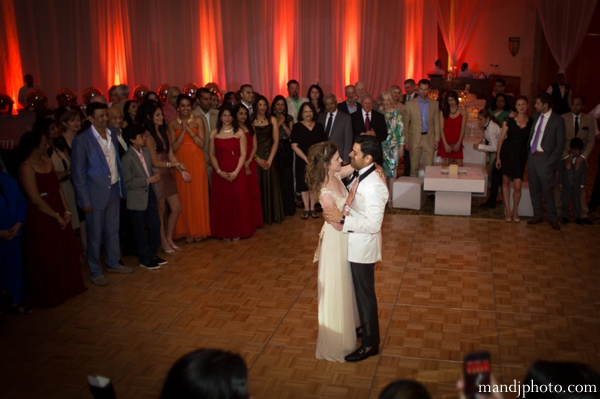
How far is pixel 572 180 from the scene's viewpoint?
757 cm

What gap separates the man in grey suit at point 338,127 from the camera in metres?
7.97

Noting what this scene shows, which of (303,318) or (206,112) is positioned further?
(206,112)

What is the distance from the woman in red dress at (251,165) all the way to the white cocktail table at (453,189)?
7.31ft

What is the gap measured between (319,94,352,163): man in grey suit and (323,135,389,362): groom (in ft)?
12.6

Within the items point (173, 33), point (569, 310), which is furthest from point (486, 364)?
point (173, 33)

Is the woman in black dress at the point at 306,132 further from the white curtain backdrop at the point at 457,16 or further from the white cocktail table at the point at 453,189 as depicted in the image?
the white curtain backdrop at the point at 457,16

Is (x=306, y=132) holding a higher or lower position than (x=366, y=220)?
higher

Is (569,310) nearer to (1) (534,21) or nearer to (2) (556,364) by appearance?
(2) (556,364)

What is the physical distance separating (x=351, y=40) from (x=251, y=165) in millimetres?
7299

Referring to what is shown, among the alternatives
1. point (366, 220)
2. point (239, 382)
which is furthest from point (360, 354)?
point (239, 382)

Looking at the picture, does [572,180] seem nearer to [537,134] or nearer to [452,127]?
[537,134]

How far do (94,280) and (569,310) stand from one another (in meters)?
4.33

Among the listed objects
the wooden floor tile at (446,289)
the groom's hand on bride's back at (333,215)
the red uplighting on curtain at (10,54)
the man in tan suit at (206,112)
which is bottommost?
the wooden floor tile at (446,289)

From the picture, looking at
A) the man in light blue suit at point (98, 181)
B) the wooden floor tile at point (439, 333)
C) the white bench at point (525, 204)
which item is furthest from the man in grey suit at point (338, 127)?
the wooden floor tile at point (439, 333)
